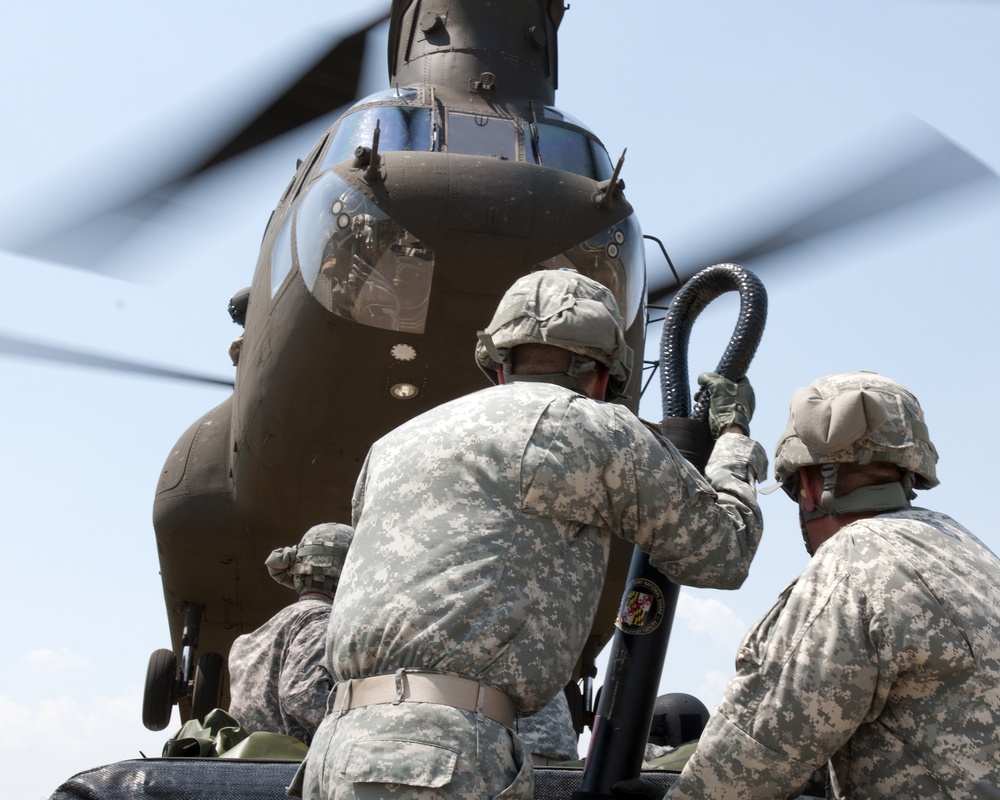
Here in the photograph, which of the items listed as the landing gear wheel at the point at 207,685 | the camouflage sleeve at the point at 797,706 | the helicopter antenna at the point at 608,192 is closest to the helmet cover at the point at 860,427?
the camouflage sleeve at the point at 797,706

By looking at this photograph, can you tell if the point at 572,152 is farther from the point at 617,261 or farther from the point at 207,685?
the point at 207,685

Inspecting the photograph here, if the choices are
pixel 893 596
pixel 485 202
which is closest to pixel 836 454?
pixel 893 596

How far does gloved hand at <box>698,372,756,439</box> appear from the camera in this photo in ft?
11.3

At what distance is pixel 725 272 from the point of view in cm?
381

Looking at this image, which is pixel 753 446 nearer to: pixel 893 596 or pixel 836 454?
pixel 836 454

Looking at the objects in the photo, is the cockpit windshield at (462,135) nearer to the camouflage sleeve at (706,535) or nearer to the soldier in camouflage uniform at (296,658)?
the soldier in camouflage uniform at (296,658)

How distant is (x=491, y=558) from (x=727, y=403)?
989mm

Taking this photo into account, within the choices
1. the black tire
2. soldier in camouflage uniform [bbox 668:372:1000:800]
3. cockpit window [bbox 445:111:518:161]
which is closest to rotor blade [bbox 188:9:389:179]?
cockpit window [bbox 445:111:518:161]

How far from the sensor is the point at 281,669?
14.6 feet

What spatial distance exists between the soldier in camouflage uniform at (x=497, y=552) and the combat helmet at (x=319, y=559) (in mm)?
1759

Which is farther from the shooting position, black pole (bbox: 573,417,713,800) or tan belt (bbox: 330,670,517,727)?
black pole (bbox: 573,417,713,800)

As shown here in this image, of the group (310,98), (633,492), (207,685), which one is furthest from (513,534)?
(310,98)

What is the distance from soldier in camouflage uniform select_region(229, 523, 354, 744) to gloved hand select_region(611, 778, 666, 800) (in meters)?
1.37

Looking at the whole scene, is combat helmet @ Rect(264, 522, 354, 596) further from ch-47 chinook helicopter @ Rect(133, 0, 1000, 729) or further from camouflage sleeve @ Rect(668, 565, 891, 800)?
camouflage sleeve @ Rect(668, 565, 891, 800)
